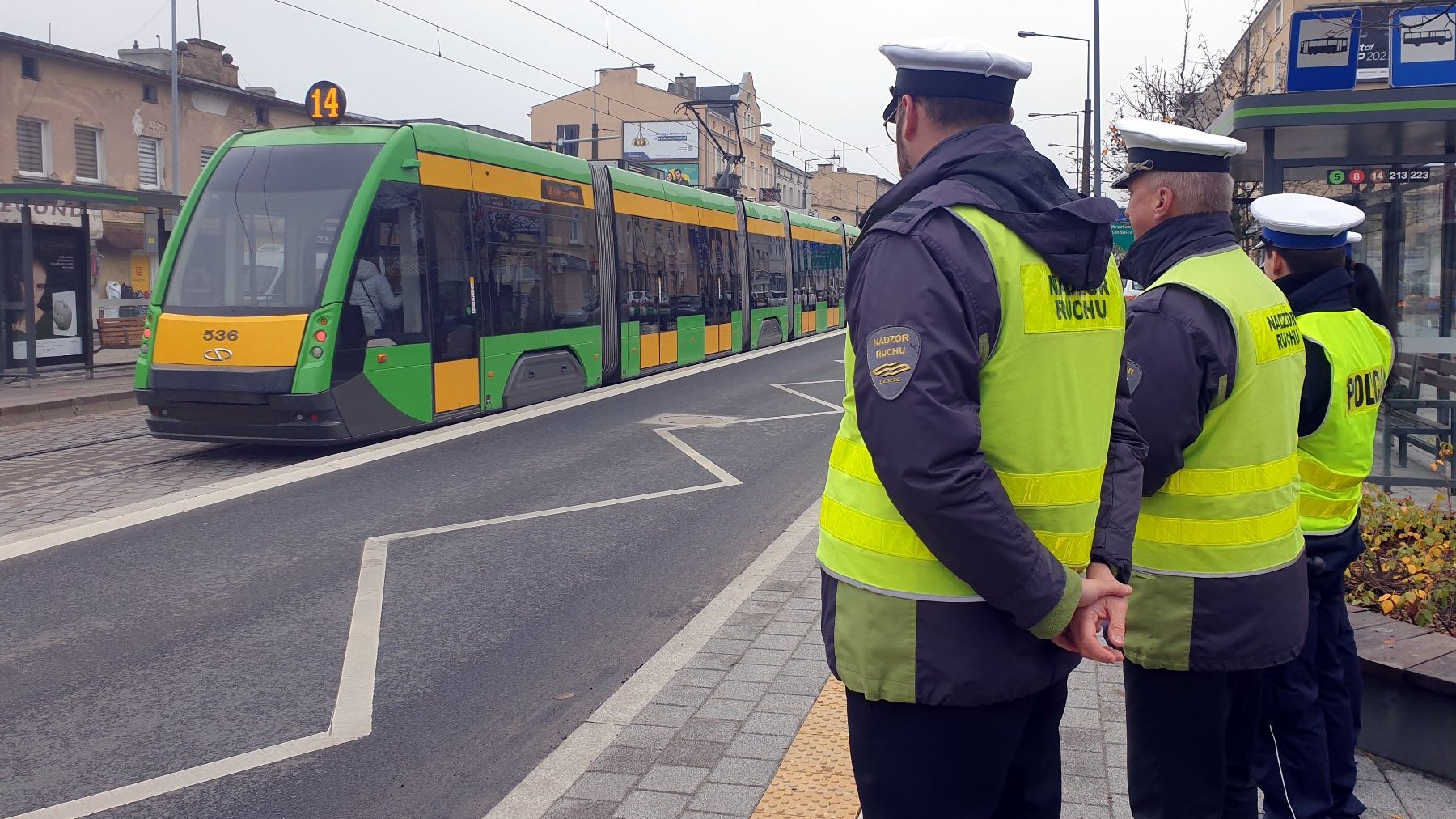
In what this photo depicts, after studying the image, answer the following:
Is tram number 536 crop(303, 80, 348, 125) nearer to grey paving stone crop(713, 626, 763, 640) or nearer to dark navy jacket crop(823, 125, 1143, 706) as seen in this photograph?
grey paving stone crop(713, 626, 763, 640)

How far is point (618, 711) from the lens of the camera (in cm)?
475

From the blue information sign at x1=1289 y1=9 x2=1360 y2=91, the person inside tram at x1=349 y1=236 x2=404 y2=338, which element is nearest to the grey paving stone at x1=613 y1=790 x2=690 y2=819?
the blue information sign at x1=1289 y1=9 x2=1360 y2=91

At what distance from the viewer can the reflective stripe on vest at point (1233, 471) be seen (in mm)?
2879

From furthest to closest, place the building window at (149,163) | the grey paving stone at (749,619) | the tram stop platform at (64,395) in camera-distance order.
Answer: the building window at (149,163) < the tram stop platform at (64,395) < the grey paving stone at (749,619)

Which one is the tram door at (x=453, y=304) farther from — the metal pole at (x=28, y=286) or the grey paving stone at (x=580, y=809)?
the grey paving stone at (x=580, y=809)

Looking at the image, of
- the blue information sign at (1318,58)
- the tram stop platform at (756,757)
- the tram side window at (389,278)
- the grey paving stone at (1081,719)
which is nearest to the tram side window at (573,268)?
the tram side window at (389,278)

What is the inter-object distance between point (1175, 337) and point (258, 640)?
14.6ft

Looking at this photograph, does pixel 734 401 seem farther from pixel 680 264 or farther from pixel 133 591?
pixel 133 591

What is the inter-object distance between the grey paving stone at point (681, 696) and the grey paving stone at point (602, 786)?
0.71 m

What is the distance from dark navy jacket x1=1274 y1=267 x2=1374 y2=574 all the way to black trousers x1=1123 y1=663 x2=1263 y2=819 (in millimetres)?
652

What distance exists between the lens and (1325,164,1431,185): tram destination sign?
970 cm

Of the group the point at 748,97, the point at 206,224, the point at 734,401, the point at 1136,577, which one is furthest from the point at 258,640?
the point at 748,97

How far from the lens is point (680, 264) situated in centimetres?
2017

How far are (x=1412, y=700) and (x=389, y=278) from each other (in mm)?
9706
